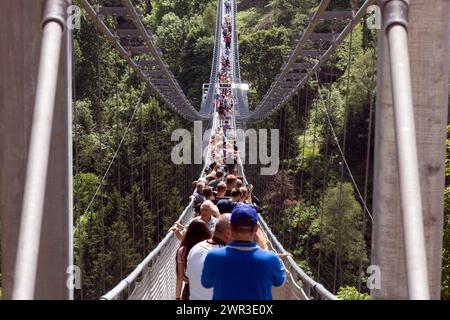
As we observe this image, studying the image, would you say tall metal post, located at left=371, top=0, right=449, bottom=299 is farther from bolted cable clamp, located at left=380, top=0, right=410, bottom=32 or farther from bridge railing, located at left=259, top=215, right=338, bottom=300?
bridge railing, located at left=259, top=215, right=338, bottom=300

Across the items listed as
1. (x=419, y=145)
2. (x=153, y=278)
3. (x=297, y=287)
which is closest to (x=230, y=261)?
(x=419, y=145)

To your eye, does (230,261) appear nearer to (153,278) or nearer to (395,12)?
(395,12)

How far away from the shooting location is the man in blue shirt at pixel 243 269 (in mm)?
2133

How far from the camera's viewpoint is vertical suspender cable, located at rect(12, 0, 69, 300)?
5.17ft

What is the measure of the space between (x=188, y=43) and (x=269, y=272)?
4860 centimetres

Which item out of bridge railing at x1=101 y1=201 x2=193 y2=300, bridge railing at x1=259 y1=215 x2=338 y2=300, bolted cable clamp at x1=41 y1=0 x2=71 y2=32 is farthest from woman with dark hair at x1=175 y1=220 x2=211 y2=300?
bolted cable clamp at x1=41 y1=0 x2=71 y2=32

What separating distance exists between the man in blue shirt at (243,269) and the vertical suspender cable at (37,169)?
1.98 feet

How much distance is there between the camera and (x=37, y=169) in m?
1.67

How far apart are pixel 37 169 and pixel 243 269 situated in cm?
69

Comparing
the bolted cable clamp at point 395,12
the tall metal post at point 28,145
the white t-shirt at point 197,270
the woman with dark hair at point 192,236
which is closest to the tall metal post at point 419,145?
the bolted cable clamp at point 395,12

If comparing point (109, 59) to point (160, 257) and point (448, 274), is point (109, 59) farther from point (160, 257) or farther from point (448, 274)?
point (160, 257)

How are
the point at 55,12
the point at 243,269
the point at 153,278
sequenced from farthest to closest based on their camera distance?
the point at 153,278 < the point at 243,269 < the point at 55,12

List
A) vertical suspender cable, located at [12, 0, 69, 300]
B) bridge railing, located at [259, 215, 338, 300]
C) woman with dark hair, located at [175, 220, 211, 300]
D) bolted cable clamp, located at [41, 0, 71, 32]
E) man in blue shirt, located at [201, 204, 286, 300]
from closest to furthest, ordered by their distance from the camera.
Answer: vertical suspender cable, located at [12, 0, 69, 300]
bolted cable clamp, located at [41, 0, 71, 32]
man in blue shirt, located at [201, 204, 286, 300]
bridge railing, located at [259, 215, 338, 300]
woman with dark hair, located at [175, 220, 211, 300]

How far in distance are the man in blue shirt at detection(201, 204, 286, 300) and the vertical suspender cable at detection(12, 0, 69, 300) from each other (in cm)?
60
